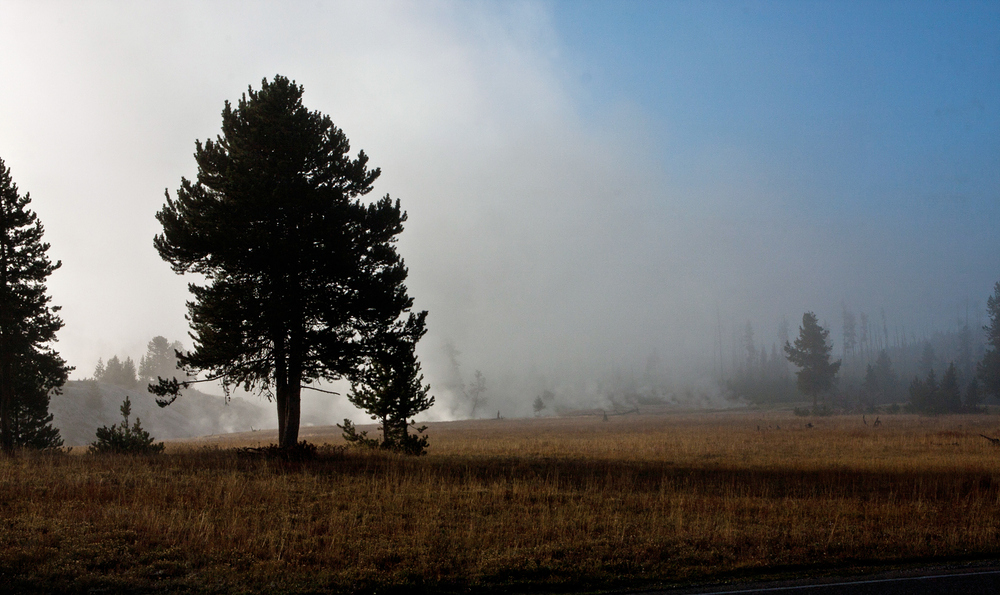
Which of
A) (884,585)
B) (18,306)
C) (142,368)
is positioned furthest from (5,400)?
(142,368)

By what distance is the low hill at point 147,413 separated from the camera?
8700 centimetres

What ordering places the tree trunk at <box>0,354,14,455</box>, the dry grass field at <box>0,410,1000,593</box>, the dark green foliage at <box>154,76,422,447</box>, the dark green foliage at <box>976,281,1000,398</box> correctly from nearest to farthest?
1. the dry grass field at <box>0,410,1000,593</box>
2. the dark green foliage at <box>154,76,422,447</box>
3. the tree trunk at <box>0,354,14,455</box>
4. the dark green foliage at <box>976,281,1000,398</box>

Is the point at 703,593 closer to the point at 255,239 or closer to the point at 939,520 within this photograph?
the point at 939,520

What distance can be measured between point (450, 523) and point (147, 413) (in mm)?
113819

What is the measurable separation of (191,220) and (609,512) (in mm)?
14975

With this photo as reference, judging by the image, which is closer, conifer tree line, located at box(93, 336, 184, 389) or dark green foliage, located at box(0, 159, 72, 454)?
dark green foliage, located at box(0, 159, 72, 454)

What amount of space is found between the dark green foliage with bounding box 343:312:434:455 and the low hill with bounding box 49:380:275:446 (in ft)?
247

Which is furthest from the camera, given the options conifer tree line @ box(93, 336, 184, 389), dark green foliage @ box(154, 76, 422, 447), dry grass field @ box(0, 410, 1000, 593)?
conifer tree line @ box(93, 336, 184, 389)

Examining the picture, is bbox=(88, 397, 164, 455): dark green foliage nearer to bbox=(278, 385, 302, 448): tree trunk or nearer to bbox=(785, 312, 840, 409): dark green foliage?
bbox=(278, 385, 302, 448): tree trunk

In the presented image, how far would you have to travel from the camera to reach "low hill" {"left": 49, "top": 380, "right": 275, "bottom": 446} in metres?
87.0

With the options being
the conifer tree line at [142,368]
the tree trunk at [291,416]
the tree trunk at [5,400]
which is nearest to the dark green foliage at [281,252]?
the tree trunk at [291,416]

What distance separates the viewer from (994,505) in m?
14.0

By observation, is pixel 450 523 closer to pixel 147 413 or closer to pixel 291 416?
pixel 291 416

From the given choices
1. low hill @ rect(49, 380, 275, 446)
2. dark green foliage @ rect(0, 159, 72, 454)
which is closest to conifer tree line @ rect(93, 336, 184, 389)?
low hill @ rect(49, 380, 275, 446)
